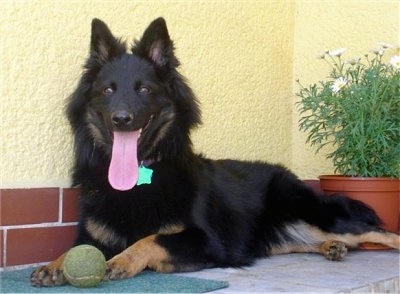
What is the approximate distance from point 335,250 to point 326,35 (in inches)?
86.9

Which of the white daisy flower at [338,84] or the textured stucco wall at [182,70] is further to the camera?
the white daisy flower at [338,84]

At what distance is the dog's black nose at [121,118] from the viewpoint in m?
3.25

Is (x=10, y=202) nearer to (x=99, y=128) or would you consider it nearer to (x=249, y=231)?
(x=99, y=128)

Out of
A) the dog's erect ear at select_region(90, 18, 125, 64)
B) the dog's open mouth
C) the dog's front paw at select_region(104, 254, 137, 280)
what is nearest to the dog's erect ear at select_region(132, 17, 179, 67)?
the dog's erect ear at select_region(90, 18, 125, 64)

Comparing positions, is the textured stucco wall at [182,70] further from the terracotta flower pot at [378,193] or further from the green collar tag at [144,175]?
the terracotta flower pot at [378,193]

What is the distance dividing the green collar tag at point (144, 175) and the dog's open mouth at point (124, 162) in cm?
11

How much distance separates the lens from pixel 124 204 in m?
3.52

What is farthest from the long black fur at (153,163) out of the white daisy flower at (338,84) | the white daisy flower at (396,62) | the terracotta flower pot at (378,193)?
the white daisy flower at (396,62)

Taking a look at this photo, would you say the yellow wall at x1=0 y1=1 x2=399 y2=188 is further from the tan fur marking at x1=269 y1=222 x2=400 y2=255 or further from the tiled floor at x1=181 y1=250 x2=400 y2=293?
the tiled floor at x1=181 y1=250 x2=400 y2=293

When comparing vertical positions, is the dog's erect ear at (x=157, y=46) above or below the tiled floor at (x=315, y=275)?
above

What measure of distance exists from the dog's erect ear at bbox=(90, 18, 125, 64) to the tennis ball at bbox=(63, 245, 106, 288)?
4.04ft

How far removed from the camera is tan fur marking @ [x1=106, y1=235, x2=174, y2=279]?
307 centimetres

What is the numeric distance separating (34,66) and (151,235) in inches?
46.8

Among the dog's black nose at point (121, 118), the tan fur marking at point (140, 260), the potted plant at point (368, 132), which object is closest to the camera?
the tan fur marking at point (140, 260)
